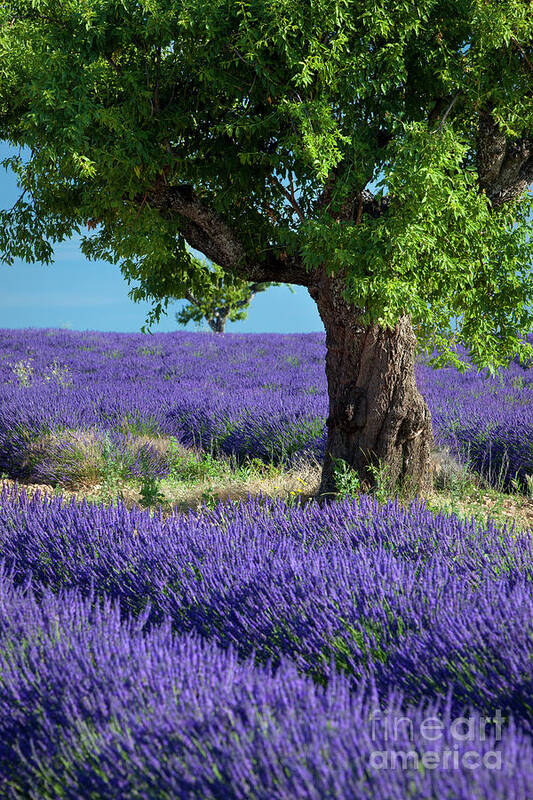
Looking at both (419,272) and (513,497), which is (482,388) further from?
(419,272)

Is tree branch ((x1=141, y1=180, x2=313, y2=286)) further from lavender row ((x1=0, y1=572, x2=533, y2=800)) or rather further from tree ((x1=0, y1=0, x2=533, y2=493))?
lavender row ((x1=0, y1=572, x2=533, y2=800))

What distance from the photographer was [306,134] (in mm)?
3885

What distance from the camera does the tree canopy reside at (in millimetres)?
4051

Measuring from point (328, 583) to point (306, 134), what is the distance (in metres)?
2.59

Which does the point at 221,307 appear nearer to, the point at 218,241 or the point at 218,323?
the point at 218,323

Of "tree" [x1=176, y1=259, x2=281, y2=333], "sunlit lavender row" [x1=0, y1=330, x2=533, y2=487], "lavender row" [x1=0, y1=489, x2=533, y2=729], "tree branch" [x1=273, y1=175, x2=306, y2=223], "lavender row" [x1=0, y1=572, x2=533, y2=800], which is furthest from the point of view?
"tree" [x1=176, y1=259, x2=281, y2=333]

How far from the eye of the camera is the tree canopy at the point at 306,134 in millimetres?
4051

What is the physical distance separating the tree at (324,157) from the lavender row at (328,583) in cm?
158

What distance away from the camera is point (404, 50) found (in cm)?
462

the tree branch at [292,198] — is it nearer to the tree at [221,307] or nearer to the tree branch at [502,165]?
the tree branch at [502,165]

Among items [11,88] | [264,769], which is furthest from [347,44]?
[264,769]

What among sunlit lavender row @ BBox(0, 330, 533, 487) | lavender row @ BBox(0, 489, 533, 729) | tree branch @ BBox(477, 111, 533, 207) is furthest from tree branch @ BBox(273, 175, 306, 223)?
sunlit lavender row @ BBox(0, 330, 533, 487)

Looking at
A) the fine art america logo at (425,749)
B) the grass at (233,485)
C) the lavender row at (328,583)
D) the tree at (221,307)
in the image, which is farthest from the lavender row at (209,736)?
the tree at (221,307)

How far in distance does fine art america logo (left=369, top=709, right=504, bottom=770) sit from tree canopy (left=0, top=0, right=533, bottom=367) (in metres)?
2.93
